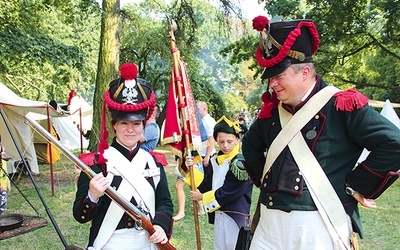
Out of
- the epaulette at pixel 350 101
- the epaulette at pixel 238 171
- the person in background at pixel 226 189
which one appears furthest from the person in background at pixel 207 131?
the epaulette at pixel 350 101

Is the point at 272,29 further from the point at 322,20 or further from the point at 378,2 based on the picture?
the point at 322,20

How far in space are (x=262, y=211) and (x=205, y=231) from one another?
3489 millimetres

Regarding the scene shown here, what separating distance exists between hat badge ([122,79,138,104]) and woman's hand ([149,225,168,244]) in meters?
0.81

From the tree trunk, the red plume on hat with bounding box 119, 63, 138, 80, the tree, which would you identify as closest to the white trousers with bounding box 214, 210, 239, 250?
the red plume on hat with bounding box 119, 63, 138, 80

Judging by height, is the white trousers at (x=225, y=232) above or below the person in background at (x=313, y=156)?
below

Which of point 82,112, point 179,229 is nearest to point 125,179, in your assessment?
point 179,229

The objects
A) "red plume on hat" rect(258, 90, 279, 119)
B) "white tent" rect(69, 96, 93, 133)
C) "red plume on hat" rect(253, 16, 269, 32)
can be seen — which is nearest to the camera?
"red plume on hat" rect(253, 16, 269, 32)

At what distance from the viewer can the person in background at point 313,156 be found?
2076mm

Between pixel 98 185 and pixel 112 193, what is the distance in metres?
0.10

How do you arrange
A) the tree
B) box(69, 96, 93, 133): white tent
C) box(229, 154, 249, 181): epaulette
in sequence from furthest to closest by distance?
box(69, 96, 93, 133): white tent
the tree
box(229, 154, 249, 181): epaulette

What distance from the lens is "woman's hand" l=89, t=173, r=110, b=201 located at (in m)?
2.17

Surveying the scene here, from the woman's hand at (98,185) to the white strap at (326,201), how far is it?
44.4 inches

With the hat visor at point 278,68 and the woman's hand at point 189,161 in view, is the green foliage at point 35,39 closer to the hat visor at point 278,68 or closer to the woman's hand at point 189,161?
the woman's hand at point 189,161

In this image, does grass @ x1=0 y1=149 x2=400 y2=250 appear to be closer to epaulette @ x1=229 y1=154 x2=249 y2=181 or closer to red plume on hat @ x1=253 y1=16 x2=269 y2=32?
epaulette @ x1=229 y1=154 x2=249 y2=181
